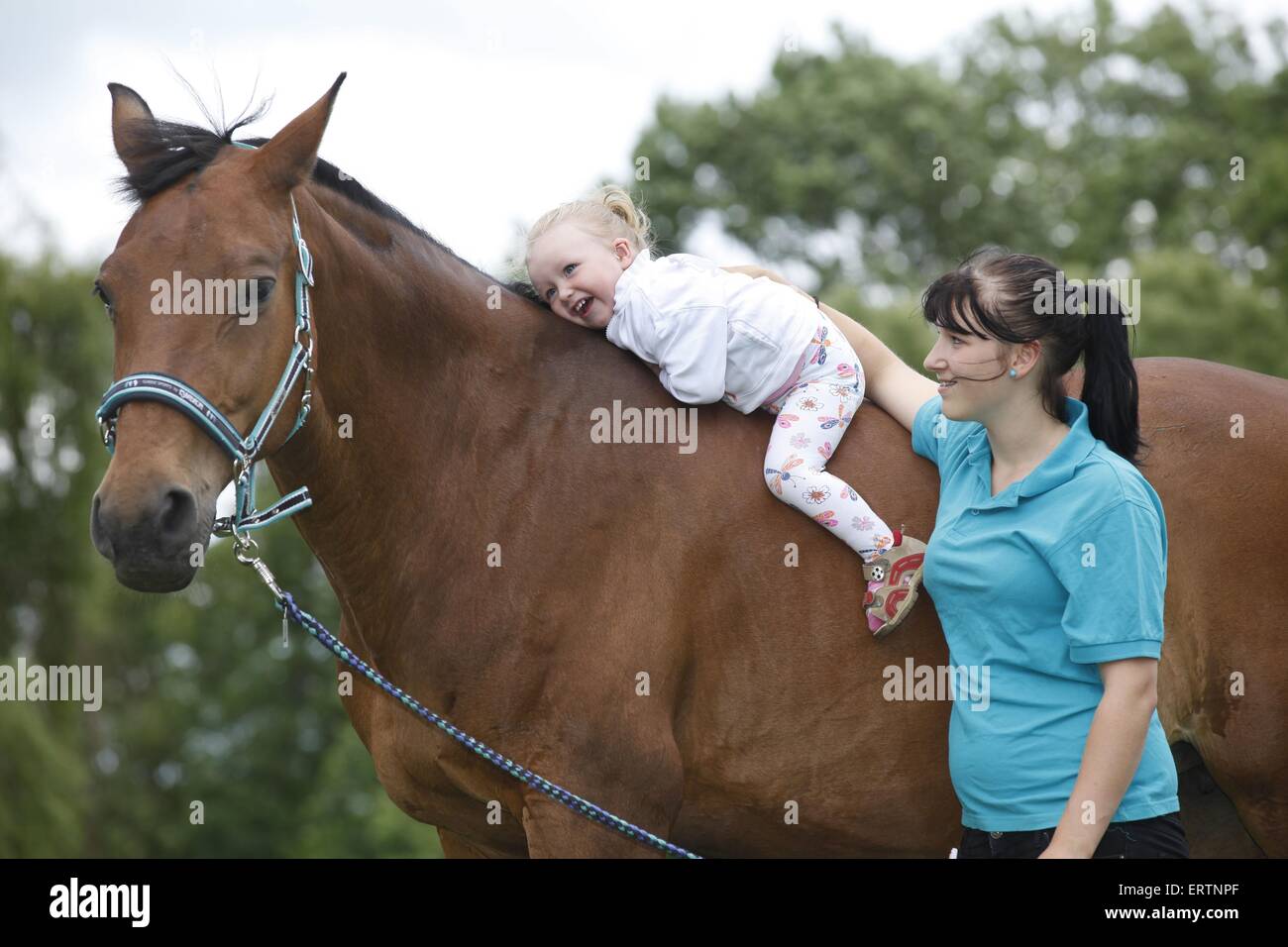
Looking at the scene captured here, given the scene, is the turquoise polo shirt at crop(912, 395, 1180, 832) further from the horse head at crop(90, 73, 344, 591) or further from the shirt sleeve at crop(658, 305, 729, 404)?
the horse head at crop(90, 73, 344, 591)

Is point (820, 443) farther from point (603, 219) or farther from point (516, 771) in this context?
point (516, 771)

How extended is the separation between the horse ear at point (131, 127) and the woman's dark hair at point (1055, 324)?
228 centimetres

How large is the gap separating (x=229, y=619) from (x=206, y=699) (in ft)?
6.89

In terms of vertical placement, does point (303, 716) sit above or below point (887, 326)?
below

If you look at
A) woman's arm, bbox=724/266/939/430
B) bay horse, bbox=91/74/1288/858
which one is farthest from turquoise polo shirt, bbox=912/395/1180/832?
woman's arm, bbox=724/266/939/430

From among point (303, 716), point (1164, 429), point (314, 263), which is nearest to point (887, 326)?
point (1164, 429)

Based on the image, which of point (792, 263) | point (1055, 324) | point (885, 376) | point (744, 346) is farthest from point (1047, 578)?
point (792, 263)

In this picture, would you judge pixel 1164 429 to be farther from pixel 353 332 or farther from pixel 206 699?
pixel 206 699

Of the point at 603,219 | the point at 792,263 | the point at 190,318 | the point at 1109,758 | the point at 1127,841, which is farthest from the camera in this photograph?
the point at 792,263

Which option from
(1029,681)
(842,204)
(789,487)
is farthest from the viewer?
(842,204)

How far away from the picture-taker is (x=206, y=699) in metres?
31.9

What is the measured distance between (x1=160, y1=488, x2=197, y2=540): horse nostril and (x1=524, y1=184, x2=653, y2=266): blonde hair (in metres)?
1.59

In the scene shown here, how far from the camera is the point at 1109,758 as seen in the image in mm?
3004

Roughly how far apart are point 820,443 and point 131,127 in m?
2.31
